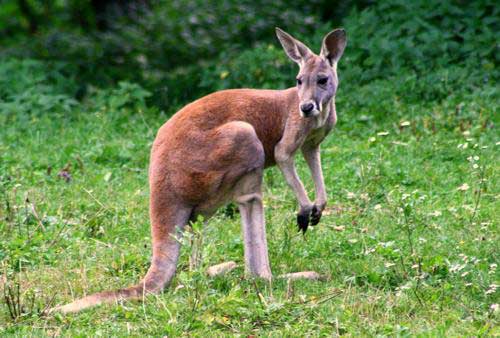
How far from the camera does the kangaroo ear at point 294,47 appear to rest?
661cm

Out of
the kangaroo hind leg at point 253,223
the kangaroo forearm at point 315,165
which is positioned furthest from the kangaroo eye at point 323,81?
the kangaroo hind leg at point 253,223

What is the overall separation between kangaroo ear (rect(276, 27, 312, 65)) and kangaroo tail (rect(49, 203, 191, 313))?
4.66ft

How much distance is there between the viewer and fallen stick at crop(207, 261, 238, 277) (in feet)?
19.9

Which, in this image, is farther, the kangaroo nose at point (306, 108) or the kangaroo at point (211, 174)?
the kangaroo nose at point (306, 108)

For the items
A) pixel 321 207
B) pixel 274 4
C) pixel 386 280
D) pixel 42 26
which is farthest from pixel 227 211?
pixel 42 26

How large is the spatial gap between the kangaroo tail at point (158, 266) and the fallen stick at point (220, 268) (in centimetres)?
32

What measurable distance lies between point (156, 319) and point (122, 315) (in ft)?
0.83

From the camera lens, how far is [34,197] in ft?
24.4

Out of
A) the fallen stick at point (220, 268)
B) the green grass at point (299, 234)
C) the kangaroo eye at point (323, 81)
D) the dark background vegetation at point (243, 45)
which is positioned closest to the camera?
the green grass at point (299, 234)

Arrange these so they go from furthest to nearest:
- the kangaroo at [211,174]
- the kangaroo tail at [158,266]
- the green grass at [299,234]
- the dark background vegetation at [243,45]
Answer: the dark background vegetation at [243,45]
the kangaroo at [211,174]
the kangaroo tail at [158,266]
the green grass at [299,234]

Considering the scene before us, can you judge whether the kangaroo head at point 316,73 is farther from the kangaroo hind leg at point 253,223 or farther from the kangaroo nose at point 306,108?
the kangaroo hind leg at point 253,223

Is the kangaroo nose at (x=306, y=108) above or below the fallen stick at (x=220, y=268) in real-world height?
above

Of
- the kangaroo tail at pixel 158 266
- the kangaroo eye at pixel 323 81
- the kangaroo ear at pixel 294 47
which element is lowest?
the kangaroo tail at pixel 158 266

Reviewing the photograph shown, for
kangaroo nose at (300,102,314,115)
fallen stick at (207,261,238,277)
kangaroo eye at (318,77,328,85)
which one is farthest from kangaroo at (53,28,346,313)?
fallen stick at (207,261,238,277)
